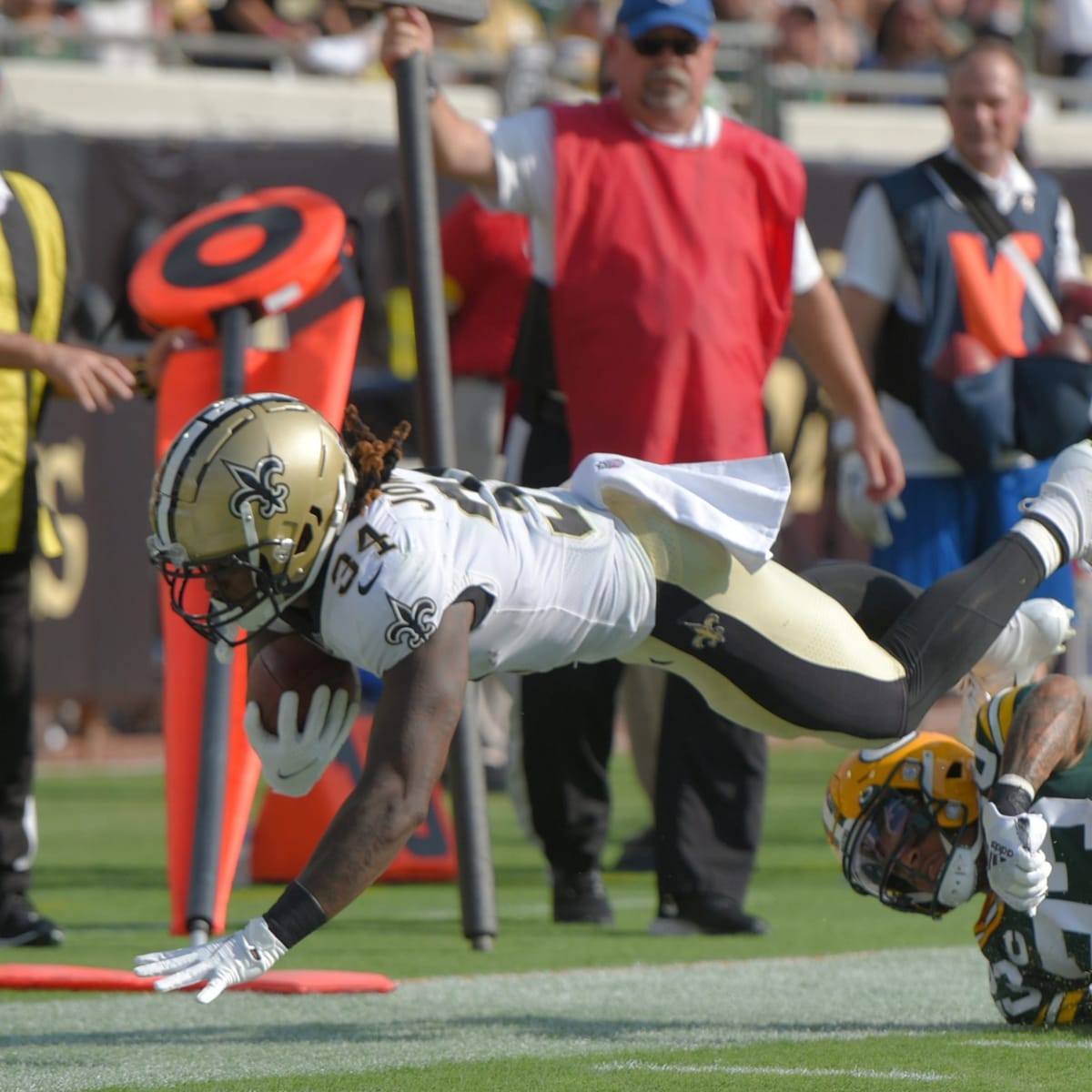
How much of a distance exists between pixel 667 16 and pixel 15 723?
7.25ft

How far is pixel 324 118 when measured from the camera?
1100cm

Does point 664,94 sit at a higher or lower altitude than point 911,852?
higher

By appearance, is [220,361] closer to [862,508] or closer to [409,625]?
[862,508]

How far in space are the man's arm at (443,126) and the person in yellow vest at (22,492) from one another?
74 centimetres

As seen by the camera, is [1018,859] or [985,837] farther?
[985,837]

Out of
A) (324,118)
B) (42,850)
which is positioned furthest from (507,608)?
(324,118)

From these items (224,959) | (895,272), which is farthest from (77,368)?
(895,272)

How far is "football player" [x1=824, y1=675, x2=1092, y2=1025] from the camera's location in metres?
3.65

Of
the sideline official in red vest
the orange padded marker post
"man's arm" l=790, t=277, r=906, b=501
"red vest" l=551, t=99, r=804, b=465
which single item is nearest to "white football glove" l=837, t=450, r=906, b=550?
"man's arm" l=790, t=277, r=906, b=501

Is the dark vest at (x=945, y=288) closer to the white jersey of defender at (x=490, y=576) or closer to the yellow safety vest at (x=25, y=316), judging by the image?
the yellow safety vest at (x=25, y=316)

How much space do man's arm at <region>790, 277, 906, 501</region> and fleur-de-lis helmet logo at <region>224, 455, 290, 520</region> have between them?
2.21 meters

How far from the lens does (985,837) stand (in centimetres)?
357

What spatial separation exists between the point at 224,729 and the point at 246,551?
169cm

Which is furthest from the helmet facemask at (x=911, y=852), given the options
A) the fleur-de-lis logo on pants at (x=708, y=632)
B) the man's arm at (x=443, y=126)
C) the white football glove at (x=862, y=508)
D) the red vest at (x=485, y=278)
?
the red vest at (x=485, y=278)
